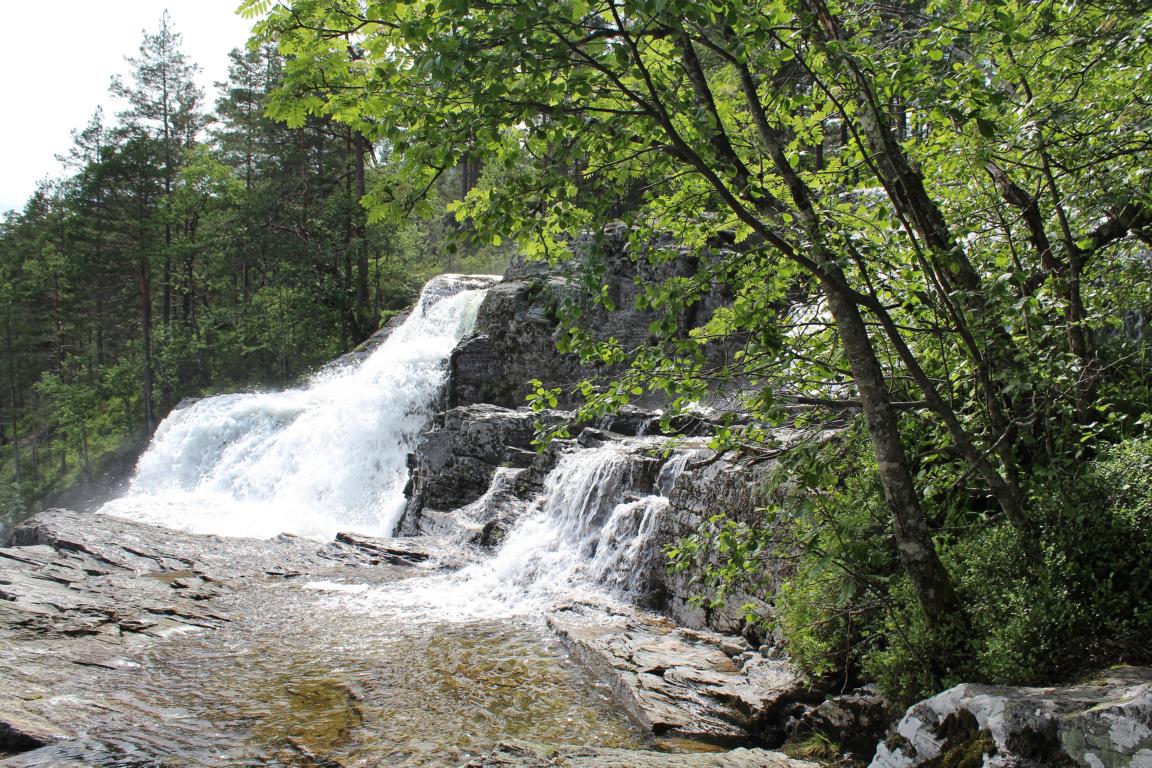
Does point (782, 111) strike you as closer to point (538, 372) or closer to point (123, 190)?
point (538, 372)

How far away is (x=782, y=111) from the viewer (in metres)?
4.44

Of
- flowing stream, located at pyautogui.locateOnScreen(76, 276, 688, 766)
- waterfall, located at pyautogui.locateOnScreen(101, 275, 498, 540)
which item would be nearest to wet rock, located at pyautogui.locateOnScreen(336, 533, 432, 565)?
flowing stream, located at pyautogui.locateOnScreen(76, 276, 688, 766)

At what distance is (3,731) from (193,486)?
1848 cm

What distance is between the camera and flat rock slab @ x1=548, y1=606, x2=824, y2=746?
5469 mm

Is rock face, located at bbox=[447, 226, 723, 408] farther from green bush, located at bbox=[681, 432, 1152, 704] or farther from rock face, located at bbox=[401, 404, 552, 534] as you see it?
green bush, located at bbox=[681, 432, 1152, 704]

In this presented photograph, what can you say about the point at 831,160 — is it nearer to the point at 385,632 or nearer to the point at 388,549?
the point at 385,632

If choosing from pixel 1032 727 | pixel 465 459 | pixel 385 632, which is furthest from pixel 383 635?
pixel 465 459

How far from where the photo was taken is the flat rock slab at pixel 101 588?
5820 millimetres

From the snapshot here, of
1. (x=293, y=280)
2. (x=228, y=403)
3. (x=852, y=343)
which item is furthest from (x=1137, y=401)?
(x=293, y=280)

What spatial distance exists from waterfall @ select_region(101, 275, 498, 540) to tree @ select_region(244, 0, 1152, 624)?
13.9 meters

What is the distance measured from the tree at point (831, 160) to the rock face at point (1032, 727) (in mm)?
727

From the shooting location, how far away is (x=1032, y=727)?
11.1 feet

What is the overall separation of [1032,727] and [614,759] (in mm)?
2266

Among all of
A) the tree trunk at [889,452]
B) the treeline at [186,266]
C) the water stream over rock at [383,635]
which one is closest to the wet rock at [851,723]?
the water stream over rock at [383,635]
